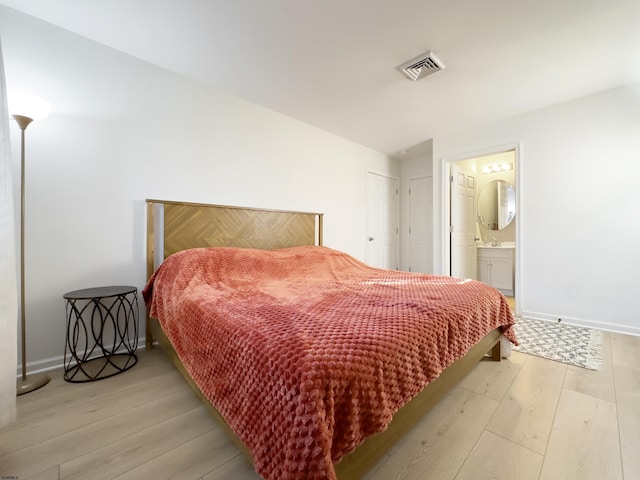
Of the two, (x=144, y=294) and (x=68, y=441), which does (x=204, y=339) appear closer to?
(x=68, y=441)

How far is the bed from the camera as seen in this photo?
761mm

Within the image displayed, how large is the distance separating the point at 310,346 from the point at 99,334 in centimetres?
201

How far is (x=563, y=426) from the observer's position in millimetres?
1289

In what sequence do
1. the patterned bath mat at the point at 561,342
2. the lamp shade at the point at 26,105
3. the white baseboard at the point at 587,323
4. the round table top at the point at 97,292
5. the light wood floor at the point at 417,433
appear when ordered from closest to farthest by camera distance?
the light wood floor at the point at 417,433, the lamp shade at the point at 26,105, the round table top at the point at 97,292, the patterned bath mat at the point at 561,342, the white baseboard at the point at 587,323

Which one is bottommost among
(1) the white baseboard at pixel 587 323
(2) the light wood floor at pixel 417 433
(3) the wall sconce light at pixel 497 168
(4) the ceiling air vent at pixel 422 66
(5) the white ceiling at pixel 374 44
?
(2) the light wood floor at pixel 417 433

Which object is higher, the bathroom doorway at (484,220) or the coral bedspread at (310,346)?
the bathroom doorway at (484,220)

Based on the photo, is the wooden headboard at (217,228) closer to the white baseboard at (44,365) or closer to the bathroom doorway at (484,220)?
the white baseboard at (44,365)

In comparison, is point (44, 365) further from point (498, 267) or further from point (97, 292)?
point (498, 267)

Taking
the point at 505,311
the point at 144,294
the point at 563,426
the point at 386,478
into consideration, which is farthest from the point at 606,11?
the point at 144,294

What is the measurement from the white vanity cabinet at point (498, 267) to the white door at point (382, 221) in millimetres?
1358

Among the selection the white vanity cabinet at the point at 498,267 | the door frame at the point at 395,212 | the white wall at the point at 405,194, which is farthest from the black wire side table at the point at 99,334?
the white vanity cabinet at the point at 498,267

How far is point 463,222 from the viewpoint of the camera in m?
3.95

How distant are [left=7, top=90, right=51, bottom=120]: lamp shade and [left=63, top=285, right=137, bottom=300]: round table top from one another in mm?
1090

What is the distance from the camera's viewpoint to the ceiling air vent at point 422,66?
207 cm
